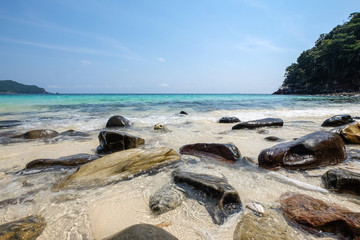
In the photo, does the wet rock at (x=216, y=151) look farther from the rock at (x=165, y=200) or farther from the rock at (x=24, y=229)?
the rock at (x=24, y=229)

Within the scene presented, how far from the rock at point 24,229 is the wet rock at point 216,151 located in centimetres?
226

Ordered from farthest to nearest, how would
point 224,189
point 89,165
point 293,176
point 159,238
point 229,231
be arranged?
point 89,165 → point 293,176 → point 224,189 → point 229,231 → point 159,238

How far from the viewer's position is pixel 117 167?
247cm

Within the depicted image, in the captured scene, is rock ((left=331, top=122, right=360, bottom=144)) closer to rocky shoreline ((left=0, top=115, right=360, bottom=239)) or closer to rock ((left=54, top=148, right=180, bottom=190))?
rocky shoreline ((left=0, top=115, right=360, bottom=239))

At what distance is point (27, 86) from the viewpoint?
91750 mm

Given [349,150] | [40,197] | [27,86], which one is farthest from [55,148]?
[27,86]

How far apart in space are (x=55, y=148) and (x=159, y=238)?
3.85 metres

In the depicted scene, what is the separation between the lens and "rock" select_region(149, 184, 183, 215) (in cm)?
161

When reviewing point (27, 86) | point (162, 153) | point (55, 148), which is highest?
point (27, 86)

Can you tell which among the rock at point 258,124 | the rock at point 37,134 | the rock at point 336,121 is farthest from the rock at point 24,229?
the rock at point 336,121

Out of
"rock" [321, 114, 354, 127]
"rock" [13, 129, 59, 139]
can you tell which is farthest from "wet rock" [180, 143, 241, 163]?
"rock" [321, 114, 354, 127]

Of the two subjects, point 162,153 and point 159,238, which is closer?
point 159,238

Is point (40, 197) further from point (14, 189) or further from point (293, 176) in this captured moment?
point (293, 176)

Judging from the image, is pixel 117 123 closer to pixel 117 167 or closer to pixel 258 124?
pixel 117 167
